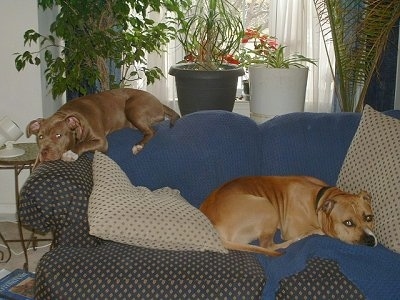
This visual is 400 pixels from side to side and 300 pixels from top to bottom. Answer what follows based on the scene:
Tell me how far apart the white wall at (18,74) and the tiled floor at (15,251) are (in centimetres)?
60

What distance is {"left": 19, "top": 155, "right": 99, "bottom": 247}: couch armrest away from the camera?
245cm

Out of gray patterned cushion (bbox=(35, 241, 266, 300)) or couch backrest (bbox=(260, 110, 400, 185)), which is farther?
couch backrest (bbox=(260, 110, 400, 185))

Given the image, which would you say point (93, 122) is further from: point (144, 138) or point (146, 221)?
point (146, 221)

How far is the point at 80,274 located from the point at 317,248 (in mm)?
932

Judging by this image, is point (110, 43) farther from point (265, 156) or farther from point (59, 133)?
point (265, 156)

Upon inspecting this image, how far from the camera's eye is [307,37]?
4.76 meters

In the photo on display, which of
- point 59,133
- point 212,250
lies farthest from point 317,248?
point 59,133

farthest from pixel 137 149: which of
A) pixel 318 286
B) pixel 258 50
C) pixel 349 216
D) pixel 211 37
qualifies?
pixel 258 50

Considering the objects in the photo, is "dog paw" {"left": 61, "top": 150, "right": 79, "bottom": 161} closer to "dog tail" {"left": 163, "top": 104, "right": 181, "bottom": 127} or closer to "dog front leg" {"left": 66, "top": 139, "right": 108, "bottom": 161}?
"dog front leg" {"left": 66, "top": 139, "right": 108, "bottom": 161}

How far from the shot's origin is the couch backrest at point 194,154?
9.60 ft

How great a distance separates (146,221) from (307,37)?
2885 mm

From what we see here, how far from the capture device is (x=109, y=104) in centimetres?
317

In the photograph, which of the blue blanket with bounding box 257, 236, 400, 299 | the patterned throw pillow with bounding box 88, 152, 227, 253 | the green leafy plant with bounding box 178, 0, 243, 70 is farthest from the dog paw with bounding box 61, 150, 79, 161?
the green leafy plant with bounding box 178, 0, 243, 70

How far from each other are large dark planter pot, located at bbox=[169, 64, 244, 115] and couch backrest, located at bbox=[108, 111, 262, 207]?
88 centimetres
